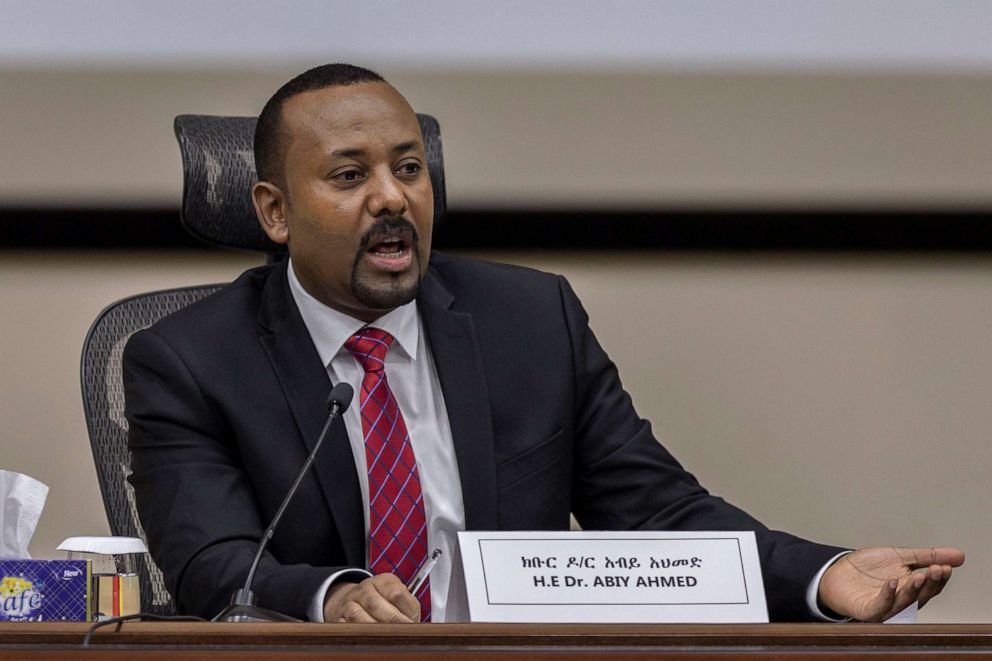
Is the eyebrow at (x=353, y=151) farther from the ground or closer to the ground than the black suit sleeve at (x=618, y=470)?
farther from the ground

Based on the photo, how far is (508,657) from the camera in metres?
1.10

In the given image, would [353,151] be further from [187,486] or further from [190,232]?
[187,486]

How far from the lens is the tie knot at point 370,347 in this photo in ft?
6.40

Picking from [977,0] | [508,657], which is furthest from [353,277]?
[977,0]

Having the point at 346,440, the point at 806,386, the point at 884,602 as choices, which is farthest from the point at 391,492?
the point at 806,386

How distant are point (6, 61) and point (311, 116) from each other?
106cm

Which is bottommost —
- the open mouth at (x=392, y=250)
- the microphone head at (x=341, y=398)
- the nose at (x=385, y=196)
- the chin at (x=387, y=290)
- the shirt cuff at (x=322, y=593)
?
the shirt cuff at (x=322, y=593)

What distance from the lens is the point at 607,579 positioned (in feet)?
4.20

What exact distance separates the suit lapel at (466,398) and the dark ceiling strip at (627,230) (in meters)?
0.80

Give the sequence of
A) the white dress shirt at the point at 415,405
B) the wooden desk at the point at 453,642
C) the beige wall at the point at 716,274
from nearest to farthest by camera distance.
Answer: the wooden desk at the point at 453,642 → the white dress shirt at the point at 415,405 → the beige wall at the point at 716,274

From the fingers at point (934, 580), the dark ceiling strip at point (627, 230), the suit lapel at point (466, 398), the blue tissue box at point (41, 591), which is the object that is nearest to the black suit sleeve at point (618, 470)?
the suit lapel at point (466, 398)

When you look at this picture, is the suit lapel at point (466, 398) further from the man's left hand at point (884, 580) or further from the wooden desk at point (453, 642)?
the wooden desk at point (453, 642)

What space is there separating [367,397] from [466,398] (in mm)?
143

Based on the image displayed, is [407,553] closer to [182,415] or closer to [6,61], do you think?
[182,415]
